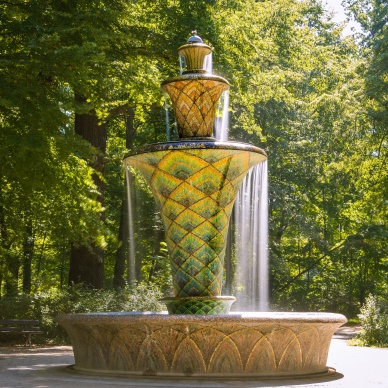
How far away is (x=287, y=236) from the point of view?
37625mm

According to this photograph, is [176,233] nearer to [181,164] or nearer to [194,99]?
[181,164]

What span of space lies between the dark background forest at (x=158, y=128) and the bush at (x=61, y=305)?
0.84 m

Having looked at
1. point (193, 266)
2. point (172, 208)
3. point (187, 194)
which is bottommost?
point (193, 266)

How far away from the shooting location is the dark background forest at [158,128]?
13391 millimetres

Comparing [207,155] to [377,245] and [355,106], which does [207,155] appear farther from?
[377,245]

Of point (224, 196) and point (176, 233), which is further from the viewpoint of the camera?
point (224, 196)

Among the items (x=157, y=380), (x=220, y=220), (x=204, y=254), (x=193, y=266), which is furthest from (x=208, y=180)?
(x=157, y=380)

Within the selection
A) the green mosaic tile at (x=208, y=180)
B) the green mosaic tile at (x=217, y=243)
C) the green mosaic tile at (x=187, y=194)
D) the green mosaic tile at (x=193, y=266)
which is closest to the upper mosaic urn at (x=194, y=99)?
the green mosaic tile at (x=208, y=180)

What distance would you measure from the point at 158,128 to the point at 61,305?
478 inches

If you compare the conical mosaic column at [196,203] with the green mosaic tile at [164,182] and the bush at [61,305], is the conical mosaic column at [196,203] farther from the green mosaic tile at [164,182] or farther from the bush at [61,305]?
the bush at [61,305]

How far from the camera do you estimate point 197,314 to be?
823 cm

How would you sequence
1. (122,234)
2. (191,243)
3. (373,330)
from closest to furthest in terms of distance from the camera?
(191,243) < (373,330) < (122,234)

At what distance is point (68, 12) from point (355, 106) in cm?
1318

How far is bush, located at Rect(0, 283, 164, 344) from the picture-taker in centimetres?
1866
